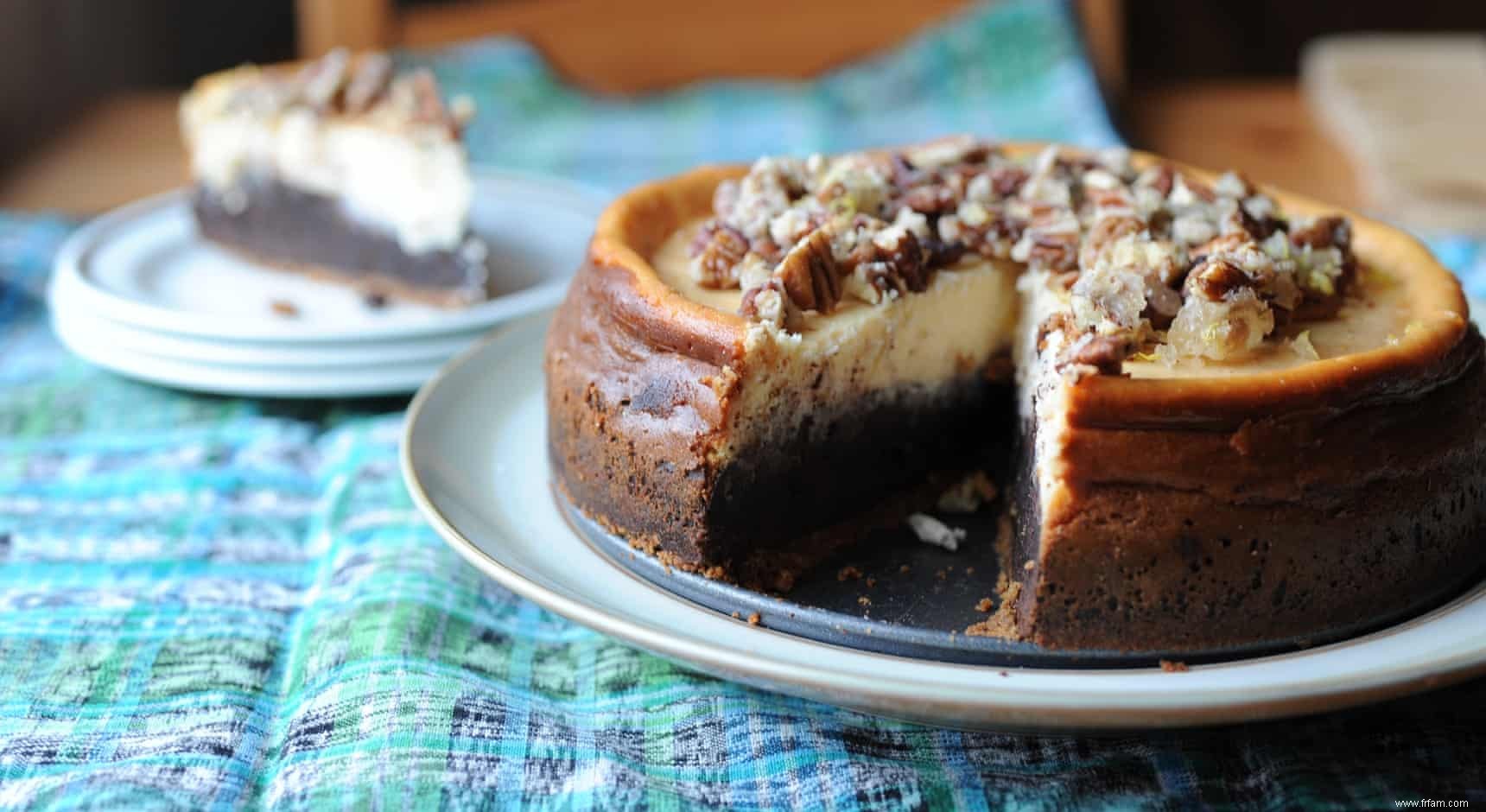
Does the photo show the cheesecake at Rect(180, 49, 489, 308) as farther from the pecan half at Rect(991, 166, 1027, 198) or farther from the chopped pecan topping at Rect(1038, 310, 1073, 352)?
the chopped pecan topping at Rect(1038, 310, 1073, 352)

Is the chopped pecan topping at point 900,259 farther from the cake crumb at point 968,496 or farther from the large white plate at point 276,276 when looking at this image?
the large white plate at point 276,276

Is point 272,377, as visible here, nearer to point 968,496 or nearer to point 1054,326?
point 968,496

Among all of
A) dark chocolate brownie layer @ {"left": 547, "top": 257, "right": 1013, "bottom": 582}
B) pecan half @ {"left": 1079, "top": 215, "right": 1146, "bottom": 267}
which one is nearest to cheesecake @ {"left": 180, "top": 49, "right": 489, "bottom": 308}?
dark chocolate brownie layer @ {"left": 547, "top": 257, "right": 1013, "bottom": 582}

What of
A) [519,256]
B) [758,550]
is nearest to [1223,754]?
[758,550]

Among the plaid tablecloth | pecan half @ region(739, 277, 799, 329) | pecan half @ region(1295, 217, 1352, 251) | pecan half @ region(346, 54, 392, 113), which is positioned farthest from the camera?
pecan half @ region(346, 54, 392, 113)

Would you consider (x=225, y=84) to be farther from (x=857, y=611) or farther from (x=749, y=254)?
(x=857, y=611)

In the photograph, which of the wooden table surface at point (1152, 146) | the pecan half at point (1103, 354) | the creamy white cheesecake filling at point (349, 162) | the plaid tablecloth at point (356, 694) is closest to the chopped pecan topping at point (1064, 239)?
the pecan half at point (1103, 354)

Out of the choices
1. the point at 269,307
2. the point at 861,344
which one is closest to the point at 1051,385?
the point at 861,344
